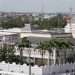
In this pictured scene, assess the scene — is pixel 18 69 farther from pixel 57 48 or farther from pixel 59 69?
pixel 57 48

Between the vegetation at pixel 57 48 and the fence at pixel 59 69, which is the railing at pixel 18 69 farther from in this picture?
the vegetation at pixel 57 48

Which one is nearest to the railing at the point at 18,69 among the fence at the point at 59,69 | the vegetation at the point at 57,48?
the fence at the point at 59,69

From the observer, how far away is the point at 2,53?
55.9 feet

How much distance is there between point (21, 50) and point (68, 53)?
2212 mm

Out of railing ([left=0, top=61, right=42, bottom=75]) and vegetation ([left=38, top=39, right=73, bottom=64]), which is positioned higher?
railing ([left=0, top=61, right=42, bottom=75])

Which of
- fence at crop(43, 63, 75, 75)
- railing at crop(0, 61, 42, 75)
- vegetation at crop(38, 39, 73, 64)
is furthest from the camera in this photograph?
vegetation at crop(38, 39, 73, 64)

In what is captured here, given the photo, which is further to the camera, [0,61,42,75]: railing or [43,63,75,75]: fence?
[43,63,75,75]: fence

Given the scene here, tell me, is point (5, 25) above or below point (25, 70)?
below

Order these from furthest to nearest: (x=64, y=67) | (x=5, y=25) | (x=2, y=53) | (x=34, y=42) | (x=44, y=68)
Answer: (x=5, y=25) → (x=34, y=42) → (x=2, y=53) → (x=64, y=67) → (x=44, y=68)

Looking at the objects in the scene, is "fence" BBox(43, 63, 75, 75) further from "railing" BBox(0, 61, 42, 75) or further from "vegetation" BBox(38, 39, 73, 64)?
"vegetation" BBox(38, 39, 73, 64)

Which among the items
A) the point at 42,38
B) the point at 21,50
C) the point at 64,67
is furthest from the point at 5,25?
the point at 64,67

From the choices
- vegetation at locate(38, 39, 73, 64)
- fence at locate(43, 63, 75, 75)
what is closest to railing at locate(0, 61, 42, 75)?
fence at locate(43, 63, 75, 75)

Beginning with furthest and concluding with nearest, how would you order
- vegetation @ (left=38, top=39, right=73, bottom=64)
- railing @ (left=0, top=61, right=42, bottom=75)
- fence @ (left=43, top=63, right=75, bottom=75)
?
1. vegetation @ (left=38, top=39, right=73, bottom=64)
2. fence @ (left=43, top=63, right=75, bottom=75)
3. railing @ (left=0, top=61, right=42, bottom=75)

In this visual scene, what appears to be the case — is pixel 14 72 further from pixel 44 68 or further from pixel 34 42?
pixel 34 42
